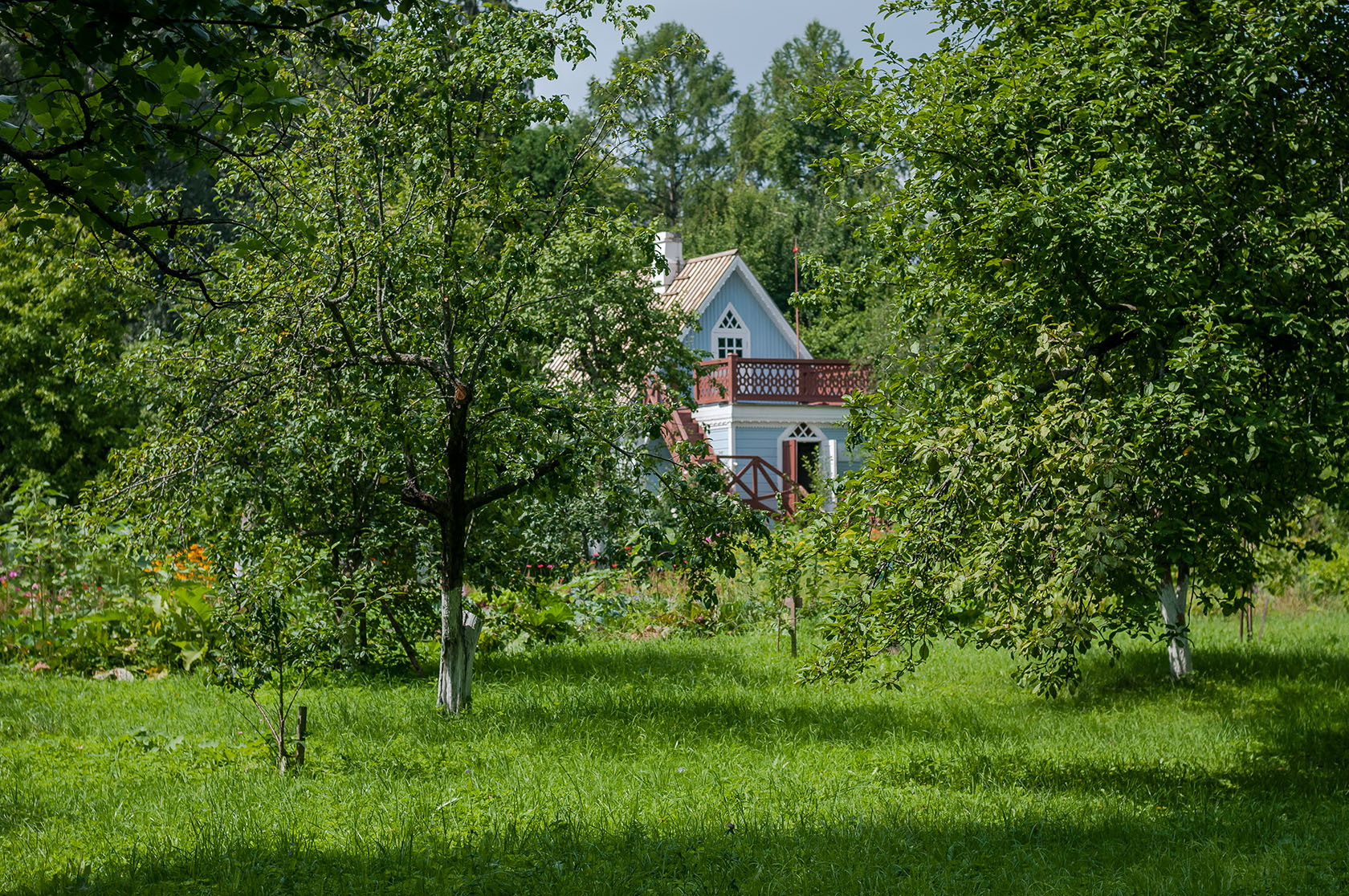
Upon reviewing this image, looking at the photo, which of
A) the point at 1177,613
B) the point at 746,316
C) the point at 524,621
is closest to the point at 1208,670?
the point at 1177,613

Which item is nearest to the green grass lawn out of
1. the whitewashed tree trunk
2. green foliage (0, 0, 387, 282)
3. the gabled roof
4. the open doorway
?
the whitewashed tree trunk

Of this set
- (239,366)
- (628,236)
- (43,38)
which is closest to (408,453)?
(239,366)

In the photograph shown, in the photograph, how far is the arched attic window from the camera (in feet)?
105

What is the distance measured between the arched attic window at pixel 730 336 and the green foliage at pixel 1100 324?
23942 mm

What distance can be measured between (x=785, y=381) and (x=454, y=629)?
20189 millimetres

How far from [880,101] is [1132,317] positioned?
7.53 ft

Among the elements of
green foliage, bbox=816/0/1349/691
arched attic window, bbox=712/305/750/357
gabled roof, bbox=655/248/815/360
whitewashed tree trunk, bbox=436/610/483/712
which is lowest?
whitewashed tree trunk, bbox=436/610/483/712

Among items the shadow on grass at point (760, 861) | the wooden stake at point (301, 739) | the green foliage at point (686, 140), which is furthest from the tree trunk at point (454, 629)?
the green foliage at point (686, 140)

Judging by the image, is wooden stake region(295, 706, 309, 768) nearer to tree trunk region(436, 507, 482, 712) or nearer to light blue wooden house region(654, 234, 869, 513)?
tree trunk region(436, 507, 482, 712)

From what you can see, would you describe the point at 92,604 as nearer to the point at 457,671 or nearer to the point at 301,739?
the point at 457,671

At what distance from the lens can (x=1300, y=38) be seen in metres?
7.17

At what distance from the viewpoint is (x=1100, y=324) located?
24.8ft

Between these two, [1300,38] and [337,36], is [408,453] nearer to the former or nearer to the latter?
[337,36]

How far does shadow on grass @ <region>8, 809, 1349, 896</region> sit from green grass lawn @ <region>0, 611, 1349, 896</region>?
19 millimetres
